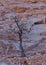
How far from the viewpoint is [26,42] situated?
9.67ft

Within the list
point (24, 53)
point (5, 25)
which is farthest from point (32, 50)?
point (5, 25)

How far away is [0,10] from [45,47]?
155 cm

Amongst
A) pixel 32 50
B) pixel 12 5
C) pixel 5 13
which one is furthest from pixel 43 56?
pixel 12 5

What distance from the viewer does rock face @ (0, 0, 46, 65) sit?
2.49 metres

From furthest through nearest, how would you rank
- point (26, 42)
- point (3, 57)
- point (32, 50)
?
1. point (26, 42)
2. point (32, 50)
3. point (3, 57)

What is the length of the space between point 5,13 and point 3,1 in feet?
2.78

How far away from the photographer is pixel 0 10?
4.16 meters

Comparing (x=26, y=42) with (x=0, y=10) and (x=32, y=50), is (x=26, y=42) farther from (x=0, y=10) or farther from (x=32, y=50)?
(x=0, y=10)

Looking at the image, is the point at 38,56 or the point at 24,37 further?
the point at 24,37

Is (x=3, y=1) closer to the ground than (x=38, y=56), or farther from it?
closer to the ground

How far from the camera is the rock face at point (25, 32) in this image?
2.49 meters

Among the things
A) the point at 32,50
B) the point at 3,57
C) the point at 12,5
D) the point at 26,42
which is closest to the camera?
the point at 3,57

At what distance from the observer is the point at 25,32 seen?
10.6 feet

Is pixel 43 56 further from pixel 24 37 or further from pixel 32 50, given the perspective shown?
pixel 24 37
